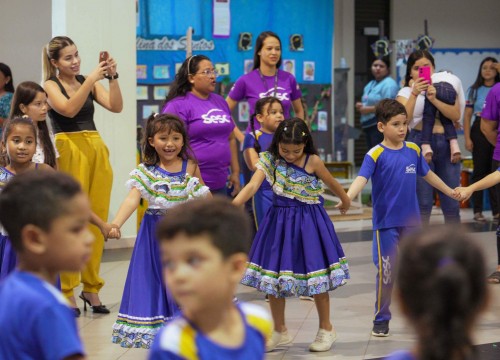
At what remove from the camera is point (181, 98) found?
18.6 ft

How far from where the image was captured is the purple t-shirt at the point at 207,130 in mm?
5617

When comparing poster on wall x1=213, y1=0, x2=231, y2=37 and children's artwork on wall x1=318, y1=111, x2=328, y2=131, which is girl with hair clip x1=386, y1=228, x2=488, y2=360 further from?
children's artwork on wall x1=318, y1=111, x2=328, y2=131

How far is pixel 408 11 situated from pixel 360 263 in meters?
9.02

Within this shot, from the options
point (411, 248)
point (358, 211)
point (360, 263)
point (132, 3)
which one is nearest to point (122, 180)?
point (132, 3)

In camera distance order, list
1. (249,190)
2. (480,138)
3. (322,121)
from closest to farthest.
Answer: (249,190)
(480,138)
(322,121)

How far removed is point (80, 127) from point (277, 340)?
1.82 meters

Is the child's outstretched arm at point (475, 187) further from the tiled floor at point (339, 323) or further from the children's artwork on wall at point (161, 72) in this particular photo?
the children's artwork on wall at point (161, 72)

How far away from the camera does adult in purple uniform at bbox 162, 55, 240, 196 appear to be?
562cm

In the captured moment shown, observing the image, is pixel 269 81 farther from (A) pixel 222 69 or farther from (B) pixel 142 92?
(A) pixel 222 69

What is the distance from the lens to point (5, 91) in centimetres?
775

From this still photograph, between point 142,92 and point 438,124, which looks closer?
point 438,124

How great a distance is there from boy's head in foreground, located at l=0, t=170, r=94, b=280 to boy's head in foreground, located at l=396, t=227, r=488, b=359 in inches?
34.1

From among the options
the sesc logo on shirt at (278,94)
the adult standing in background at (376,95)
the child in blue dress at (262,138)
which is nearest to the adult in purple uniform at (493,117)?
the sesc logo on shirt at (278,94)

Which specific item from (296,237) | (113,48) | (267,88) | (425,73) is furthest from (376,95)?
(296,237)
